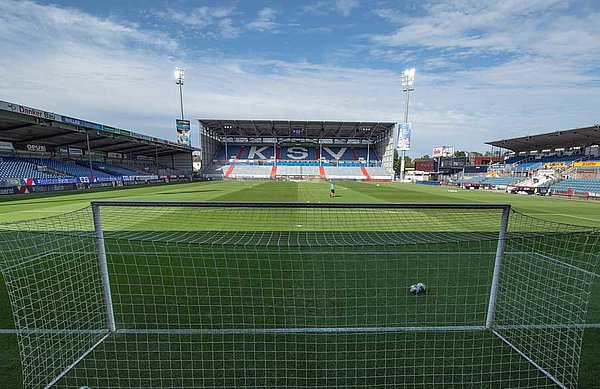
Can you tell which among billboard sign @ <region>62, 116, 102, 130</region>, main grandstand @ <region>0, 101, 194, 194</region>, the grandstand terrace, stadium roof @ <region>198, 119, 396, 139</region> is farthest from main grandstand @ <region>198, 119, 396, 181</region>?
billboard sign @ <region>62, 116, 102, 130</region>

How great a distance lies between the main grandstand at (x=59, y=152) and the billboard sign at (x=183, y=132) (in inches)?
41.4

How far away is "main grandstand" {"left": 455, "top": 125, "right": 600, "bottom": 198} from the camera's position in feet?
91.3

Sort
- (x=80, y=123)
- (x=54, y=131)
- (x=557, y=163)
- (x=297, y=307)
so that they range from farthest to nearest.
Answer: (x=557, y=163)
(x=54, y=131)
(x=80, y=123)
(x=297, y=307)

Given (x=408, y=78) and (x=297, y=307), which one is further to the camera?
(x=408, y=78)

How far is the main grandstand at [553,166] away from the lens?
1096 inches

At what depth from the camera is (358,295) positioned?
4488mm

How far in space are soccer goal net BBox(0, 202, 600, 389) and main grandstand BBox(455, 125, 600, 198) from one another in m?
28.8

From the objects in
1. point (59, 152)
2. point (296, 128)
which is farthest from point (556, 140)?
point (59, 152)

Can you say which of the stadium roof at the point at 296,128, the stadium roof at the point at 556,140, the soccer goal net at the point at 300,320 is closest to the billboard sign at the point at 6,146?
the stadium roof at the point at 296,128

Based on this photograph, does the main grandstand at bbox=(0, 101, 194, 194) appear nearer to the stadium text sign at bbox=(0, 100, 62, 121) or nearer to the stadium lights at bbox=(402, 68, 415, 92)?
the stadium text sign at bbox=(0, 100, 62, 121)

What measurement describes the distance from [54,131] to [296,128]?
38881 millimetres

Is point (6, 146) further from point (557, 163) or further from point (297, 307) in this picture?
point (557, 163)

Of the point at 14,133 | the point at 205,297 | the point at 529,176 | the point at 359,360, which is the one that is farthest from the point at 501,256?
the point at 529,176

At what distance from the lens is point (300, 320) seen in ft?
12.3
